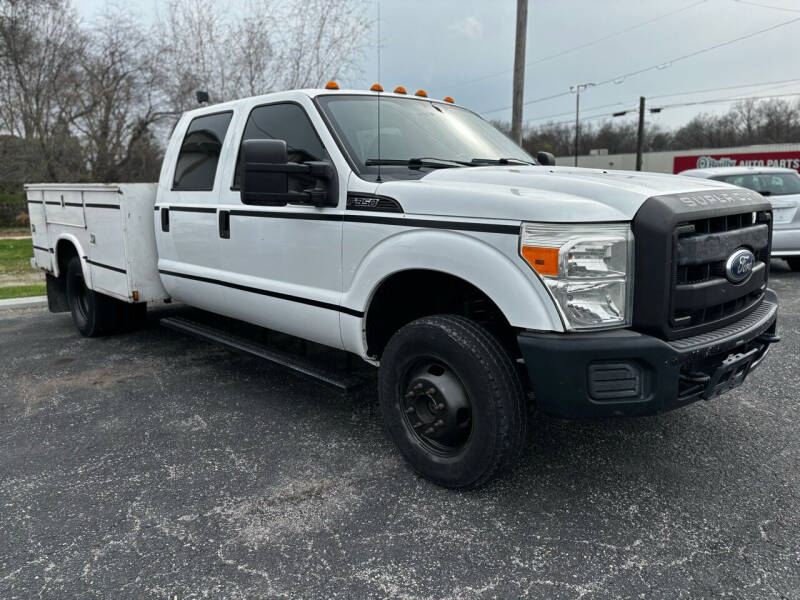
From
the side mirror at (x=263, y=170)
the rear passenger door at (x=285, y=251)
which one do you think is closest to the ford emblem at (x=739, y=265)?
the rear passenger door at (x=285, y=251)

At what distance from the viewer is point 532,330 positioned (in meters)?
2.57

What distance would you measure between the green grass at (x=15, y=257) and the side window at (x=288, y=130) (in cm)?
820

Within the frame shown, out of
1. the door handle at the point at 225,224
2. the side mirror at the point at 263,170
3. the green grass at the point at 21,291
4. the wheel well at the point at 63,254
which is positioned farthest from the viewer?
the green grass at the point at 21,291

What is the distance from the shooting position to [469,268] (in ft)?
8.95

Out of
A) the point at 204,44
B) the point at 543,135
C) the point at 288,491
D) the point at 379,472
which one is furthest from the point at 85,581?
the point at 543,135

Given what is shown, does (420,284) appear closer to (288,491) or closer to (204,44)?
(288,491)

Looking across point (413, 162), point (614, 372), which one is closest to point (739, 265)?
point (614, 372)

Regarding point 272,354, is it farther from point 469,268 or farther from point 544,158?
point 544,158

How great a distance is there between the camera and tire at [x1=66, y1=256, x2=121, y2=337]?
5.82 metres

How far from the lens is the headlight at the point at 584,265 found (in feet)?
8.10

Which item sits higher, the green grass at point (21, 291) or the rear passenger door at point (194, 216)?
the rear passenger door at point (194, 216)

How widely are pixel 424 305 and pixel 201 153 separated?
2236 millimetres

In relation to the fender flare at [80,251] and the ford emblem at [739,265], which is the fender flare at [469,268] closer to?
the ford emblem at [739,265]

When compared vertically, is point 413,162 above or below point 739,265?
above
